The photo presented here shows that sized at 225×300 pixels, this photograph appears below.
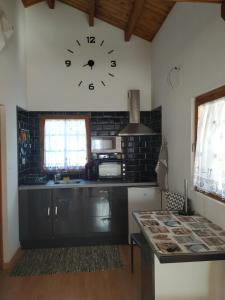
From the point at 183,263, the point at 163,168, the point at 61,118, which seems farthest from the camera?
the point at 61,118

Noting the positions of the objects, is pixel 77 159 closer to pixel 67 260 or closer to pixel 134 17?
pixel 67 260

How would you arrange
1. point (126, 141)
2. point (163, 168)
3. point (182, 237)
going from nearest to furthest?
point (182, 237) < point (163, 168) < point (126, 141)

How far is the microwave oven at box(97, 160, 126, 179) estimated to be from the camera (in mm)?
3988

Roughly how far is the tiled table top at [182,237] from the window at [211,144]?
283mm

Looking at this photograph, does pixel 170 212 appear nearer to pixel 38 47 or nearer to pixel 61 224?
pixel 61 224

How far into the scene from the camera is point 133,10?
3.36m

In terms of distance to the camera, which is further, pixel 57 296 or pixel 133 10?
pixel 133 10

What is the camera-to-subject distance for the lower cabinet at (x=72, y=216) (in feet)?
12.1

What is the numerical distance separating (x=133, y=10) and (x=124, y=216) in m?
2.65

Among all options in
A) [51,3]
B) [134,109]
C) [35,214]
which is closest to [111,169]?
[134,109]

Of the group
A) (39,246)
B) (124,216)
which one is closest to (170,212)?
(124,216)

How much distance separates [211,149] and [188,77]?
2.77ft

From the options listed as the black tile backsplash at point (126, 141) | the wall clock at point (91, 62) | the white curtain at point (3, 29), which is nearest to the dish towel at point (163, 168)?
the black tile backsplash at point (126, 141)

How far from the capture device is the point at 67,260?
10.9ft
